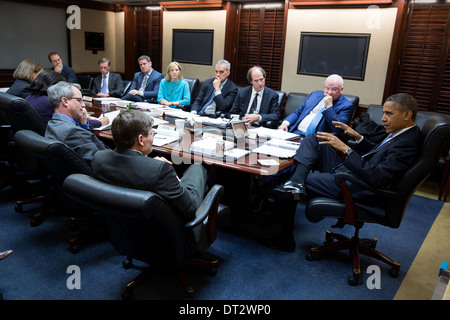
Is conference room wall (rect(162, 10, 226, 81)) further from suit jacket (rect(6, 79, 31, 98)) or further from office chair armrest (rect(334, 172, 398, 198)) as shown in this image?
office chair armrest (rect(334, 172, 398, 198))

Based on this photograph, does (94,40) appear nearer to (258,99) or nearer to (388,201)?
(258,99)

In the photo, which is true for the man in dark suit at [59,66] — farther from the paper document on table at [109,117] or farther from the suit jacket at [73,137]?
the suit jacket at [73,137]

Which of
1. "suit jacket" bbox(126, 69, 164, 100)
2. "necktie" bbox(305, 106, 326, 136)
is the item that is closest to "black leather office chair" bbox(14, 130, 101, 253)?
"necktie" bbox(305, 106, 326, 136)

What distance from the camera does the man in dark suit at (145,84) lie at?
202 inches

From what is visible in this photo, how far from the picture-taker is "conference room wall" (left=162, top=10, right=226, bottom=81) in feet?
20.3

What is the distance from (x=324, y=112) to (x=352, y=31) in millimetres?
2361

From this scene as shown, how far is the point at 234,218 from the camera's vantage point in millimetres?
3080

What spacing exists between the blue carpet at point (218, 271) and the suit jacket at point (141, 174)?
0.73m

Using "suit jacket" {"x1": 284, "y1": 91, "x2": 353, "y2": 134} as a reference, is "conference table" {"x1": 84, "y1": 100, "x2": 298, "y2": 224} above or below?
below

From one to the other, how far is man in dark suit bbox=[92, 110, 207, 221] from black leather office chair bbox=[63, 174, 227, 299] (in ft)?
0.23

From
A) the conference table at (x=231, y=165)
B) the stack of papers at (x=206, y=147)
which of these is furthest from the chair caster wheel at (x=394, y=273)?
the stack of papers at (x=206, y=147)

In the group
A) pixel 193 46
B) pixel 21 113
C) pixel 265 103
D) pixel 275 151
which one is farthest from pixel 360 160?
pixel 193 46

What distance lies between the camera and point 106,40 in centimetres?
771

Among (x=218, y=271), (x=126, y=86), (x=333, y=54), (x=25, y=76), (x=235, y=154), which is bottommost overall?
(x=218, y=271)
